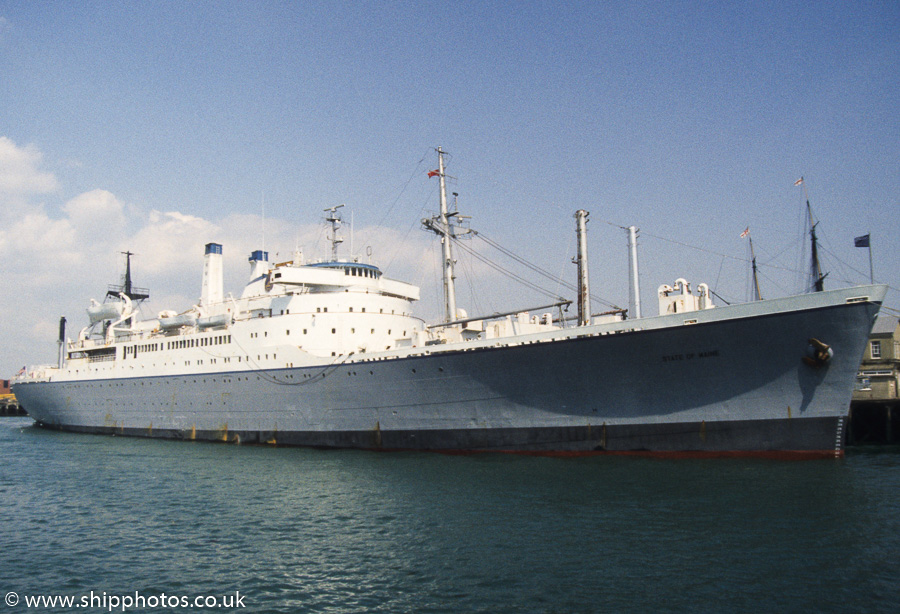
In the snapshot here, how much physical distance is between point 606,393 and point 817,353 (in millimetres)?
5405

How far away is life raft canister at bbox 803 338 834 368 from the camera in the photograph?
15.0 meters

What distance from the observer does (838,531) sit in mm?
10227

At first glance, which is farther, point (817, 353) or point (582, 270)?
point (582, 270)

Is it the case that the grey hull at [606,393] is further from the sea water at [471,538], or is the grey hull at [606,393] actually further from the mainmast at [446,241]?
the mainmast at [446,241]

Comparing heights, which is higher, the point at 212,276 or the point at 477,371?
the point at 212,276

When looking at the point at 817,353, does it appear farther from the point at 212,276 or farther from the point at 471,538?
the point at 212,276

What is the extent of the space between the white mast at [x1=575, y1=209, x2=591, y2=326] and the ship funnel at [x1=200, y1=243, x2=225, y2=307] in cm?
1941

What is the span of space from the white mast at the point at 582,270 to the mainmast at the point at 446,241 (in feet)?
17.7

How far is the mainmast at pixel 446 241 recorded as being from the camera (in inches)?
905

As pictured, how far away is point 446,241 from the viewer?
930 inches

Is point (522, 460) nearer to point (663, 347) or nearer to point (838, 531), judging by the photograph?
point (663, 347)

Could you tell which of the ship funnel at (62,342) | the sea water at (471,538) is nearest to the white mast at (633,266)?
the sea water at (471,538)

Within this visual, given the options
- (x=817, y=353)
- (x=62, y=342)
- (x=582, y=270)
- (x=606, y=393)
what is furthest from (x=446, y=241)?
(x=62, y=342)

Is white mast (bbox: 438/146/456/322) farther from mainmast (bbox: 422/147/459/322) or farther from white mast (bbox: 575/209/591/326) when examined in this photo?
white mast (bbox: 575/209/591/326)
